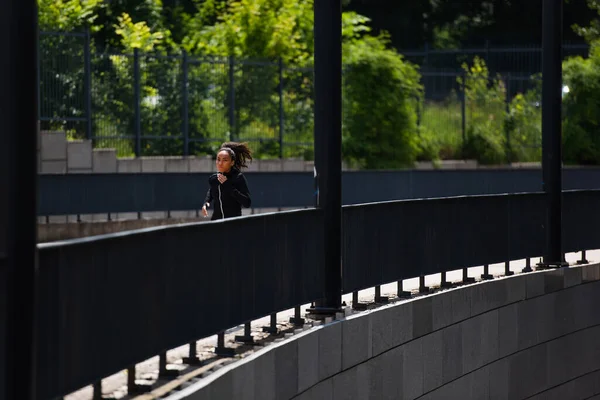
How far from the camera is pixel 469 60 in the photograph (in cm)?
5997

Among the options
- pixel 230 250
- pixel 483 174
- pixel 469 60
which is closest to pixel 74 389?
pixel 230 250

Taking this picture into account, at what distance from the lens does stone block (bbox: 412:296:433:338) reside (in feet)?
47.4

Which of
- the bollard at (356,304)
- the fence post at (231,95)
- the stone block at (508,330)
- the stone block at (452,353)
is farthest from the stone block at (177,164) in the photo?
the bollard at (356,304)

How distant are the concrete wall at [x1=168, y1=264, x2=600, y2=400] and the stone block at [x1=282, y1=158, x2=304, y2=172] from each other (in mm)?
14371

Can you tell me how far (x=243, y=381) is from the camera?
32.8 feet

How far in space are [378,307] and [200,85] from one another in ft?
60.3

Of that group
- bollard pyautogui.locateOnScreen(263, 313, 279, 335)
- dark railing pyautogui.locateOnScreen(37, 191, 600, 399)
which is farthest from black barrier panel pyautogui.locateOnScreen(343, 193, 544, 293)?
bollard pyautogui.locateOnScreen(263, 313, 279, 335)

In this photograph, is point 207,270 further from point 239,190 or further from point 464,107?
point 464,107

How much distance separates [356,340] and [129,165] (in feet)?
58.6

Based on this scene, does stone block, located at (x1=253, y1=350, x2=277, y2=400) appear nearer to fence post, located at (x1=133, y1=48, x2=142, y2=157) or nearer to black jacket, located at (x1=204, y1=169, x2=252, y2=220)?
black jacket, located at (x1=204, y1=169, x2=252, y2=220)

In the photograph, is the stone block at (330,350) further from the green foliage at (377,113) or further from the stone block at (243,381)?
the green foliage at (377,113)

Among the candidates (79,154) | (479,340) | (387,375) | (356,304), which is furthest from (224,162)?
(79,154)

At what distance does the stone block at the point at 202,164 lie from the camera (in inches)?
1243

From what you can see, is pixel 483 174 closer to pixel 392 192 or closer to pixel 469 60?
pixel 392 192
